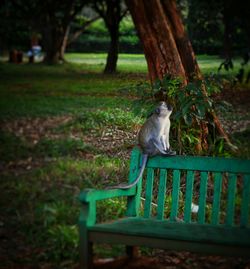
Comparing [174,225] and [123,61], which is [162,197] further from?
[123,61]

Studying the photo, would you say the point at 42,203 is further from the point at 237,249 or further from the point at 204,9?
the point at 204,9

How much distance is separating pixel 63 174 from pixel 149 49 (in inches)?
64.6

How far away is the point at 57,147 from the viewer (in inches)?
159

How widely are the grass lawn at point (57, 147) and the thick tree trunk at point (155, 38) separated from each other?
33 cm

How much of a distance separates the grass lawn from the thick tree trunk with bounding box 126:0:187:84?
334 mm

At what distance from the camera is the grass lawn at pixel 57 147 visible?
3.74 meters

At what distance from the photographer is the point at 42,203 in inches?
149

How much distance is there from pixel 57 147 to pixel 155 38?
1.60 m

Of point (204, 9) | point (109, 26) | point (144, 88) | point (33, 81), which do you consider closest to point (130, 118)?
point (144, 88)

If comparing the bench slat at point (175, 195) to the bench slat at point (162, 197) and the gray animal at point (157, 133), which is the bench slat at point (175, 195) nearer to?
the bench slat at point (162, 197)

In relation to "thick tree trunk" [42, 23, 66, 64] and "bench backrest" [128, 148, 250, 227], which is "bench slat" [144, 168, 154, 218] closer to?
"bench backrest" [128, 148, 250, 227]

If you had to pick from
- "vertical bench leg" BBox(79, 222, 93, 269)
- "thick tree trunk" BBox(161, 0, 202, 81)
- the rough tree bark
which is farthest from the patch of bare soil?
"thick tree trunk" BBox(161, 0, 202, 81)

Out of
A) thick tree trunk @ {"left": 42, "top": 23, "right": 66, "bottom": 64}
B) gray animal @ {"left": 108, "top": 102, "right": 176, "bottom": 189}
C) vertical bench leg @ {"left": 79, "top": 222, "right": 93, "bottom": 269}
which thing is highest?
thick tree trunk @ {"left": 42, "top": 23, "right": 66, "bottom": 64}

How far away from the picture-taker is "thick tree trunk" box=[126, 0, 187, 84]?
5.07 metres
